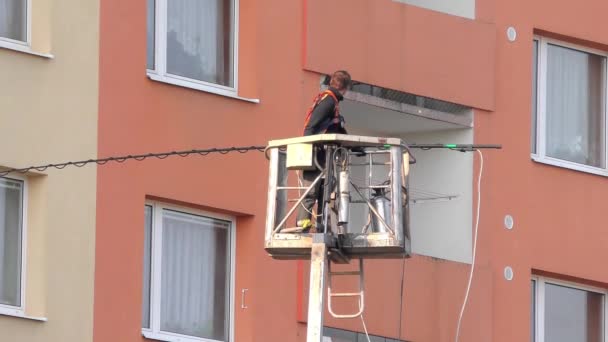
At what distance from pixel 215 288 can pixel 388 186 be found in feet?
18.5

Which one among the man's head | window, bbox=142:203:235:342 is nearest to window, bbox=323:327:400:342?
window, bbox=142:203:235:342

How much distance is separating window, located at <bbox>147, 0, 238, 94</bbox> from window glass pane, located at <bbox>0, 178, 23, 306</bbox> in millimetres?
2152

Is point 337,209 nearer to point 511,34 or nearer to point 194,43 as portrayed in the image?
point 194,43

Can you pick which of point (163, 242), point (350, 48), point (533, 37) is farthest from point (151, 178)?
point (533, 37)

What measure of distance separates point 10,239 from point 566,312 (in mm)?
8393

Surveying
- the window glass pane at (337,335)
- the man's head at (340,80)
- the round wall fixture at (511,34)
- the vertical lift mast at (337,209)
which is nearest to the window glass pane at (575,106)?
the round wall fixture at (511,34)

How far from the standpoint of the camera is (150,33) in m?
30.2

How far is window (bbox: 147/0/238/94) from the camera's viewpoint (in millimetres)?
30234

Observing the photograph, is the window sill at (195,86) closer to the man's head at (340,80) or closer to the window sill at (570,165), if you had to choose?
the man's head at (340,80)

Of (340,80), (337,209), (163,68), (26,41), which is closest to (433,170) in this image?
(163,68)

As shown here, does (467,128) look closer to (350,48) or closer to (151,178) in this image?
(350,48)

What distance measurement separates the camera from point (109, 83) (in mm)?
29375

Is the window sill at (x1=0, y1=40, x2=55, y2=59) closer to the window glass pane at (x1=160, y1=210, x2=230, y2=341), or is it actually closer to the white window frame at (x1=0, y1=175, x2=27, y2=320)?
the white window frame at (x1=0, y1=175, x2=27, y2=320)

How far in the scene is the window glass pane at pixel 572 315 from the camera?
34.1 meters
